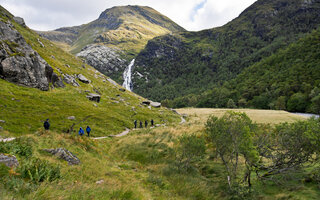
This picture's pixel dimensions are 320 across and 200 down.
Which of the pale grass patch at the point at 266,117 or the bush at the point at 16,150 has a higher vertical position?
the bush at the point at 16,150

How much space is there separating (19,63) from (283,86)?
166073mm

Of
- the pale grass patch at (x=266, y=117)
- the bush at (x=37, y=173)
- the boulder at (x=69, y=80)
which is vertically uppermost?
the boulder at (x=69, y=80)

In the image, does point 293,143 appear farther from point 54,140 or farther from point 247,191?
point 54,140

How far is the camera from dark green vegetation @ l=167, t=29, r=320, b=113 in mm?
115438

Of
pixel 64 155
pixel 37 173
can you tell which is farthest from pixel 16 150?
pixel 37 173

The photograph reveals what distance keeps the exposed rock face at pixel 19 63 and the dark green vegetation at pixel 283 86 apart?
119 metres

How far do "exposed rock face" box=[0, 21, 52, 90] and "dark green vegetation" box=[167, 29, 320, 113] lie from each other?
11905 centimetres

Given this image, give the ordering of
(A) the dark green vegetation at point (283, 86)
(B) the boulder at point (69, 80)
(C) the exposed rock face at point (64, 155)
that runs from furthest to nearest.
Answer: (A) the dark green vegetation at point (283, 86) < (B) the boulder at point (69, 80) < (C) the exposed rock face at point (64, 155)

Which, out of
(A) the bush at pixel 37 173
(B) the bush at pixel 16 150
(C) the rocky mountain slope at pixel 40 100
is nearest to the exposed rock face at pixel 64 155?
(B) the bush at pixel 16 150

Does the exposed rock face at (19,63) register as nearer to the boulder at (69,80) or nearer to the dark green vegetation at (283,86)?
the boulder at (69,80)

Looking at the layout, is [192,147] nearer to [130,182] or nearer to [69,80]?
[130,182]

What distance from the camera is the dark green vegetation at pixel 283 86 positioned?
115m

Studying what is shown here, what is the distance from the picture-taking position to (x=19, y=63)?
44.5 meters

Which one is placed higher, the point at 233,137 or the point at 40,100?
the point at 40,100
